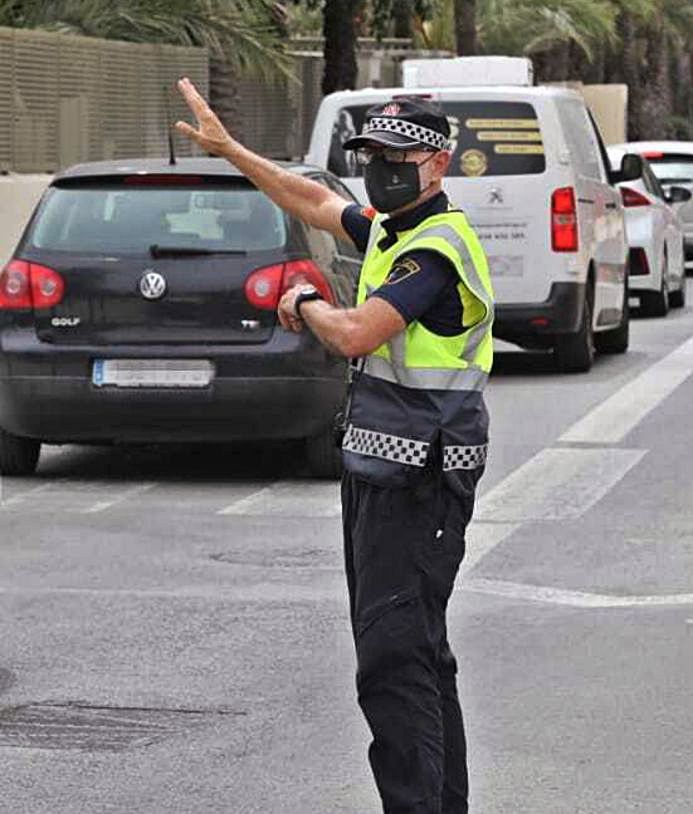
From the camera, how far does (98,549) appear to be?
10586mm

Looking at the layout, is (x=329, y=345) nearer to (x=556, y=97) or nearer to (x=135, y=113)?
(x=556, y=97)

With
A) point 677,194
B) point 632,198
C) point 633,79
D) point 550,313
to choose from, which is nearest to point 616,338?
point 550,313

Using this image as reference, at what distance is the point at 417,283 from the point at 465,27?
36779 mm

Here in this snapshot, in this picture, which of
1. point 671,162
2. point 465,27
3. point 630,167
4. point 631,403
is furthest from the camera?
point 465,27

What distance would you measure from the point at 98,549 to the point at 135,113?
62.1ft

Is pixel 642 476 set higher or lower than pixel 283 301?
lower

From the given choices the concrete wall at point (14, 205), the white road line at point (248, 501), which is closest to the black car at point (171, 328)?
the white road line at point (248, 501)

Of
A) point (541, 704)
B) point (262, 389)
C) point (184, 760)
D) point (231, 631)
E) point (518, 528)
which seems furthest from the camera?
point (262, 389)

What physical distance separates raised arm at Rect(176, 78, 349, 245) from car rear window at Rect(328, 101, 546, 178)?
450 inches

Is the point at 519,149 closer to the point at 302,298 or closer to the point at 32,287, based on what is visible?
the point at 32,287

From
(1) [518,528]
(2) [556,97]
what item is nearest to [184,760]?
(1) [518,528]

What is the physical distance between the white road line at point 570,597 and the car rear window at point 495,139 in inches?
332

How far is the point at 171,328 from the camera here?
1242 centimetres

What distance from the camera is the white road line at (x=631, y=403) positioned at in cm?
1452
